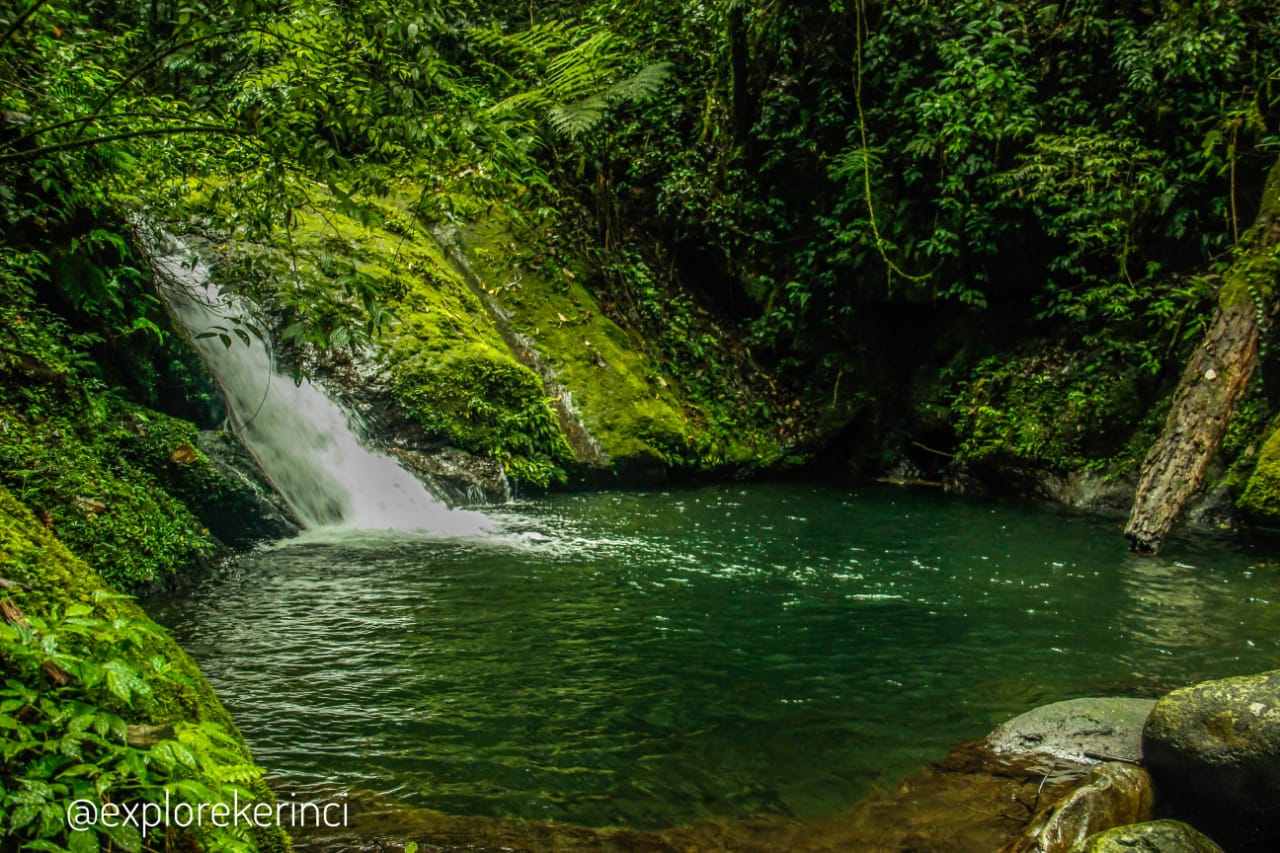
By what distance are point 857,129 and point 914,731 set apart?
916 cm

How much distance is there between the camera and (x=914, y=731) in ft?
12.7

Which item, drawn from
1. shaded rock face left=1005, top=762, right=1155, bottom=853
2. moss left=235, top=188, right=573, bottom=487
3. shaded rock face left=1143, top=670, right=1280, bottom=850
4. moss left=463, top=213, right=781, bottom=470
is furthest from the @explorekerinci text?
moss left=463, top=213, right=781, bottom=470

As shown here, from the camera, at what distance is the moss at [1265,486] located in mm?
7461

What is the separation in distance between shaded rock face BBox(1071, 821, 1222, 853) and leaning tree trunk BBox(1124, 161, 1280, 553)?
4.69 meters

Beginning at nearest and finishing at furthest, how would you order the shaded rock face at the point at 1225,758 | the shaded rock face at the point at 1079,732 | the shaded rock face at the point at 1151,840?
1. the shaded rock face at the point at 1151,840
2. the shaded rock face at the point at 1225,758
3. the shaded rock face at the point at 1079,732

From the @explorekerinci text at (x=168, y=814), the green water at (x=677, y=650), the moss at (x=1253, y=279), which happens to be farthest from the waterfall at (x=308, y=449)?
the moss at (x=1253, y=279)

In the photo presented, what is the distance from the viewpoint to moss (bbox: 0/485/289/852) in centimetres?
208

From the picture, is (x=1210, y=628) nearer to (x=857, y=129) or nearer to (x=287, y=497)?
(x=287, y=497)

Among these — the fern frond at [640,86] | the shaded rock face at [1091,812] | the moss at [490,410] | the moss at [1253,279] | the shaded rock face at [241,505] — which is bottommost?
the shaded rock face at [1091,812]

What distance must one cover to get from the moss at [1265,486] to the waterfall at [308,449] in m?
7.11

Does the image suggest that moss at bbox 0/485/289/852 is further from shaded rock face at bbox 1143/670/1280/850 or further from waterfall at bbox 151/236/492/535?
waterfall at bbox 151/236/492/535

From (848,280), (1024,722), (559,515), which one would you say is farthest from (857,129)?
(1024,722)

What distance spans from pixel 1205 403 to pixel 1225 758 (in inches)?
181

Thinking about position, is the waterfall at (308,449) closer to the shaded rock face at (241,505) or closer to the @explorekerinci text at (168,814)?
the shaded rock face at (241,505)
